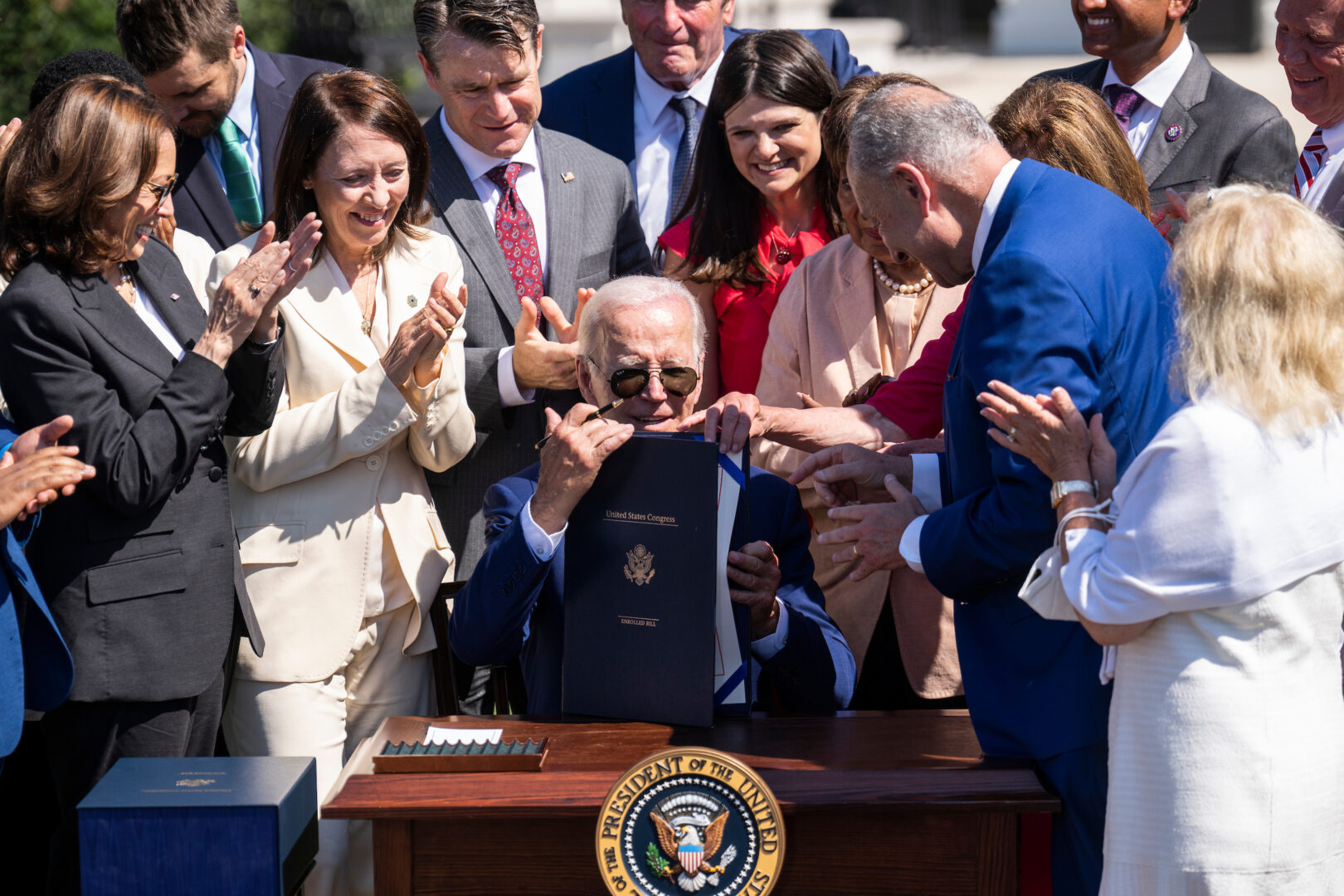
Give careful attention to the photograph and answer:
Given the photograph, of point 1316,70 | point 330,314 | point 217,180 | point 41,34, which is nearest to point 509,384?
point 330,314

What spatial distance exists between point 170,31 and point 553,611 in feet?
8.04

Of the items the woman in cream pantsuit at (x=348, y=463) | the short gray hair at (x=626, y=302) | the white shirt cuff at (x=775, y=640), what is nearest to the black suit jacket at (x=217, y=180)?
the woman in cream pantsuit at (x=348, y=463)

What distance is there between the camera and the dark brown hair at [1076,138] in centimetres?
317

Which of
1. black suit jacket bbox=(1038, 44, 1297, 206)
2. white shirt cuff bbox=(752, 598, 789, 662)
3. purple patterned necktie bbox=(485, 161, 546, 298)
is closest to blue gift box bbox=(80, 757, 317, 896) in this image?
white shirt cuff bbox=(752, 598, 789, 662)

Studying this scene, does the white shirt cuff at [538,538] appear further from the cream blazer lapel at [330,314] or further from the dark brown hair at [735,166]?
the dark brown hair at [735,166]

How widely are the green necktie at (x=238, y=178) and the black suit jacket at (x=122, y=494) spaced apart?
1.46 meters

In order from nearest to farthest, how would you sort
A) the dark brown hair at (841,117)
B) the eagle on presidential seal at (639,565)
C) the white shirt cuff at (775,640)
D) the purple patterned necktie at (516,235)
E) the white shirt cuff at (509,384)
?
the eagle on presidential seal at (639,565)
the white shirt cuff at (775,640)
the dark brown hair at (841,117)
the white shirt cuff at (509,384)
the purple patterned necktie at (516,235)

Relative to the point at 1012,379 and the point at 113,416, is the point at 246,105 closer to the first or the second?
the point at 113,416

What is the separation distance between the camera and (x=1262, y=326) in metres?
2.27

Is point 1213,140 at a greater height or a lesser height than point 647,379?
greater

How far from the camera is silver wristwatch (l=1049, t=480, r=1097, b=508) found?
2.43m

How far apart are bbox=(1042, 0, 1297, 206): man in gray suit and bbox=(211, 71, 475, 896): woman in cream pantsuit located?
203cm

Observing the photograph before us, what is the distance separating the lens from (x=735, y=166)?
431cm

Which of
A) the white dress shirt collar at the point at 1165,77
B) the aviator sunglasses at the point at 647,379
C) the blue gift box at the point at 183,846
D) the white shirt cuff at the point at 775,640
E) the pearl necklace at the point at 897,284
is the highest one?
the white dress shirt collar at the point at 1165,77
